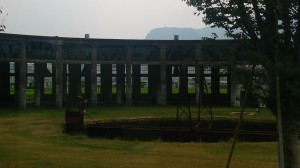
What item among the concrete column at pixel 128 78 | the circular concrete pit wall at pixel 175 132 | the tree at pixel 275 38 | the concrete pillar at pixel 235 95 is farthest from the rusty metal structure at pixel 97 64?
the tree at pixel 275 38

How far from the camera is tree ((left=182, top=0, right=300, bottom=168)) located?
9398mm

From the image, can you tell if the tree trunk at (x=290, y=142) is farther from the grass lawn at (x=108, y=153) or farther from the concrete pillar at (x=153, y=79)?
the concrete pillar at (x=153, y=79)

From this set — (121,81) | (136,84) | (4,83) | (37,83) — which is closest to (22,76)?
(37,83)

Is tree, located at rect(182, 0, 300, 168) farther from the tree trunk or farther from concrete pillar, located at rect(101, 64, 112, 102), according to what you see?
concrete pillar, located at rect(101, 64, 112, 102)

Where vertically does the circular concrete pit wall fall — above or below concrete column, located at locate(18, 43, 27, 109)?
below

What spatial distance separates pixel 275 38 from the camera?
31.3 feet

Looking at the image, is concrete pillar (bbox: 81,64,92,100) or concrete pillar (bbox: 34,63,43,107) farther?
concrete pillar (bbox: 81,64,92,100)

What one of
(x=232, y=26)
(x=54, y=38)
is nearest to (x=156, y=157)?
(x=232, y=26)

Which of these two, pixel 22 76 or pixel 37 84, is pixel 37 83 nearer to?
pixel 37 84

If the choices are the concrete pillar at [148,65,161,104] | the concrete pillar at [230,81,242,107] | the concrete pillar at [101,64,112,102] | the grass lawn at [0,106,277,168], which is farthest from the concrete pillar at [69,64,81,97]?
the grass lawn at [0,106,277,168]

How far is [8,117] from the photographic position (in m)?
37.5

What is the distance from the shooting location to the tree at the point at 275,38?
940 centimetres

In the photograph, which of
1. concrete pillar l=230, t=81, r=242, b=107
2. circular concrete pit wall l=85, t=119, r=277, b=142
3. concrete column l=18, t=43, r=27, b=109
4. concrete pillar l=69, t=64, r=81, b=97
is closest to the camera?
circular concrete pit wall l=85, t=119, r=277, b=142

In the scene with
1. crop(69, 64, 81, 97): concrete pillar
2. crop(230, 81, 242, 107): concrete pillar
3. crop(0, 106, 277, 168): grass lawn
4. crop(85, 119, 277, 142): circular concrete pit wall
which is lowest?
crop(85, 119, 277, 142): circular concrete pit wall
